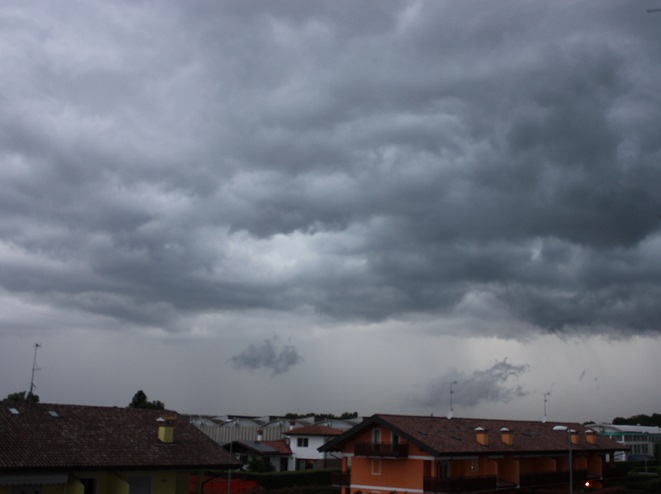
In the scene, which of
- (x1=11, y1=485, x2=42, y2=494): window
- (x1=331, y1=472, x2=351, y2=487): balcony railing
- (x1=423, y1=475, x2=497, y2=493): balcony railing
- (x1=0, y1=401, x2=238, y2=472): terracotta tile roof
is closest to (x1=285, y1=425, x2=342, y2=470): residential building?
(x1=331, y1=472, x2=351, y2=487): balcony railing

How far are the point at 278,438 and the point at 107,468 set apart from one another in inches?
2529

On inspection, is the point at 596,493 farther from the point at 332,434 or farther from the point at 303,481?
the point at 332,434

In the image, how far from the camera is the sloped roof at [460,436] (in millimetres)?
51781

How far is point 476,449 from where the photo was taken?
53875 mm

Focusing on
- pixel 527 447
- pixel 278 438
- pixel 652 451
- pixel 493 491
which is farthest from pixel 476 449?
pixel 652 451

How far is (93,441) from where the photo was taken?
136ft

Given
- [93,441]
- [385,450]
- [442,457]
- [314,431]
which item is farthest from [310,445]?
[93,441]

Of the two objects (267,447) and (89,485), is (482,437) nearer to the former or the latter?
(89,485)

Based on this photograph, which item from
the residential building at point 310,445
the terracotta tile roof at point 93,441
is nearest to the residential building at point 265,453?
the residential building at point 310,445

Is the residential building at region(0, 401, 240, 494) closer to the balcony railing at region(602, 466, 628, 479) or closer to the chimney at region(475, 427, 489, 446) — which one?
the chimney at region(475, 427, 489, 446)

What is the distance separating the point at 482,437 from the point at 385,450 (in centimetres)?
916

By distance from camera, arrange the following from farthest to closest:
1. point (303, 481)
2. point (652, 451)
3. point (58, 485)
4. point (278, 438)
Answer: point (652, 451) → point (278, 438) → point (303, 481) → point (58, 485)

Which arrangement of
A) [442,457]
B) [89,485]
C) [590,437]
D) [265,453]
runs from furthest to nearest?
[265,453]
[590,437]
[442,457]
[89,485]

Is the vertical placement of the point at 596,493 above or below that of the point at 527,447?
below
